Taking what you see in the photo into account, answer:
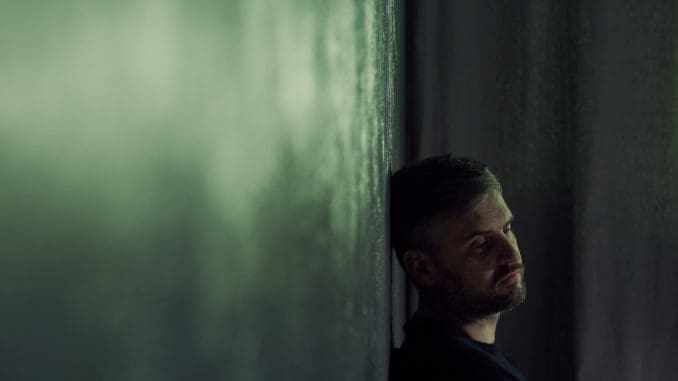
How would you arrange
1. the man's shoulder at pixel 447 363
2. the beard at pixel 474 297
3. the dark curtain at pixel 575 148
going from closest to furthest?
the man's shoulder at pixel 447 363 < the beard at pixel 474 297 < the dark curtain at pixel 575 148

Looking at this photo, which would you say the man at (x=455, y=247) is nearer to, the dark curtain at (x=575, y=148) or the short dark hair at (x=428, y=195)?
the short dark hair at (x=428, y=195)

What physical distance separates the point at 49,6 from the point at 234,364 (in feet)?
0.17

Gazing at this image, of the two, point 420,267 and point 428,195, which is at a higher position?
point 428,195

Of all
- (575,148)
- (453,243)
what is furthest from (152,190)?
(575,148)

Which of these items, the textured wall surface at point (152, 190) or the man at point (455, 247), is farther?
the man at point (455, 247)

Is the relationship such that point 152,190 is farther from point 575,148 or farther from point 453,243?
point 575,148

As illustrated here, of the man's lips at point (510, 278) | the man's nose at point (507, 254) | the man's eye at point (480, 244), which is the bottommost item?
the man's lips at point (510, 278)

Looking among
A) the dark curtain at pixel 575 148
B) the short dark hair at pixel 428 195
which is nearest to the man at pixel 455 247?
the short dark hair at pixel 428 195

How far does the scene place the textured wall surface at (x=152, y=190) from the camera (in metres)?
0.05

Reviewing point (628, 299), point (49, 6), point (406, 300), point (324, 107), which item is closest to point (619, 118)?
point (628, 299)

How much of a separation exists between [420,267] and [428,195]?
11 cm

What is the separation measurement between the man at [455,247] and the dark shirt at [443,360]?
3 centimetres

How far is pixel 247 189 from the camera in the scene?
9 cm

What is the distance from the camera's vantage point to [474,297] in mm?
926
